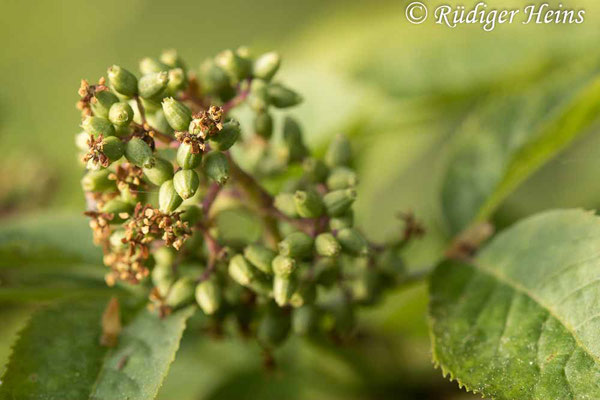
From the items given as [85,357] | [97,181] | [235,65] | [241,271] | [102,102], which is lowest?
[85,357]

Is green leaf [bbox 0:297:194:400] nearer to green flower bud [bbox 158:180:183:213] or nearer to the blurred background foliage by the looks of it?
the blurred background foliage

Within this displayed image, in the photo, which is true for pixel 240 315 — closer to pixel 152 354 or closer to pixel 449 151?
pixel 152 354

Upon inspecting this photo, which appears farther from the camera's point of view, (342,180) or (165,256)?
(342,180)

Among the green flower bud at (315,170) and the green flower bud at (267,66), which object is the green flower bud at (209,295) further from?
the green flower bud at (267,66)

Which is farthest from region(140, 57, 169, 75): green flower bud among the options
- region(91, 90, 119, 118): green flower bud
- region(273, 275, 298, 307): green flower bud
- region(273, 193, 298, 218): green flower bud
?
region(273, 275, 298, 307): green flower bud

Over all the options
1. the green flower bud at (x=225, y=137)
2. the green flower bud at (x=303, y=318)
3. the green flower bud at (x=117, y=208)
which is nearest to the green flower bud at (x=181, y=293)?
the green flower bud at (x=117, y=208)

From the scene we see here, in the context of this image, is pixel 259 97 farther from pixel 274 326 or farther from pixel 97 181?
pixel 274 326

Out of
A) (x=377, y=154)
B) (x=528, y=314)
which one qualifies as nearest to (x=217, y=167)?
(x=528, y=314)
